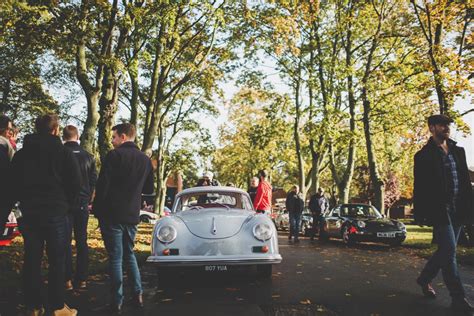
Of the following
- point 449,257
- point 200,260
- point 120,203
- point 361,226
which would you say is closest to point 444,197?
point 449,257

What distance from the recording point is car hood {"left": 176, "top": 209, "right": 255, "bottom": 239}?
6145 mm

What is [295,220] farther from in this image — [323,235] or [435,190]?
[435,190]

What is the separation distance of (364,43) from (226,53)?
7.38 metres

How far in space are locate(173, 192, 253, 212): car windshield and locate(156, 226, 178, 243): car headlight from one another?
1.46 m

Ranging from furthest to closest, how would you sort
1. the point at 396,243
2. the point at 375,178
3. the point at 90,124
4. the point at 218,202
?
the point at 375,178
the point at 396,243
the point at 90,124
the point at 218,202

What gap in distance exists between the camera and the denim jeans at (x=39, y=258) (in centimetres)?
428

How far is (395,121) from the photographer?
22.7 metres

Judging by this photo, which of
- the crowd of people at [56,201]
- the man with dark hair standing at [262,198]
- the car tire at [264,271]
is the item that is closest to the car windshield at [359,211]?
the man with dark hair standing at [262,198]

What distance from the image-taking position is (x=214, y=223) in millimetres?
6242

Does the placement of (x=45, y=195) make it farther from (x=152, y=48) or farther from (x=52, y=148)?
(x=152, y=48)

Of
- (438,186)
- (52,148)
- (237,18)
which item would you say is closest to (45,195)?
(52,148)

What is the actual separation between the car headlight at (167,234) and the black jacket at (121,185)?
106 centimetres

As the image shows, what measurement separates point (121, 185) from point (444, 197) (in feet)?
12.5

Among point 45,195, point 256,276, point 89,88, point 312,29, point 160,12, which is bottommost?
point 256,276
